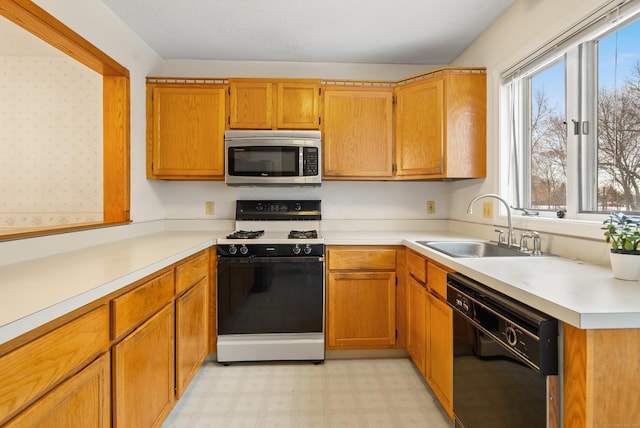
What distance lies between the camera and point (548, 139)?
192 cm

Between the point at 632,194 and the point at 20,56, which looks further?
the point at 20,56

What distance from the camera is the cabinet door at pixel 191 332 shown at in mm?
1765

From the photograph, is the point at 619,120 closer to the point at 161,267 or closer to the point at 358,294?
the point at 358,294

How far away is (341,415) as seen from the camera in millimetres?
1795

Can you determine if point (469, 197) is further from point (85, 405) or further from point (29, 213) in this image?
point (29, 213)

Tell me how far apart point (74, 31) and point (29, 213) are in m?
1.91

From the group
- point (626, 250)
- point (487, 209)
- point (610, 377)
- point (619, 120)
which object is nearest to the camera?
point (610, 377)

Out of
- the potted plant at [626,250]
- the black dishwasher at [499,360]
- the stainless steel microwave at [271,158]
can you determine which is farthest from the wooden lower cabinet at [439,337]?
the stainless steel microwave at [271,158]

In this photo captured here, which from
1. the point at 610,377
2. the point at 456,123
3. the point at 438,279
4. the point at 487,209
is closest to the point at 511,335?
the point at 610,377

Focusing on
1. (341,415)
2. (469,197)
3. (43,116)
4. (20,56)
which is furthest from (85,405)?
(20,56)

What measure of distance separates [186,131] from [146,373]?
70.1 inches

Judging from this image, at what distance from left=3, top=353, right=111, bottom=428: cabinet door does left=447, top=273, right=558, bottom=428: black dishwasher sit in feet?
4.25

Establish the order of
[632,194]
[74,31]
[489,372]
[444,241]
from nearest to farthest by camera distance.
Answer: [489,372] → [632,194] → [74,31] → [444,241]

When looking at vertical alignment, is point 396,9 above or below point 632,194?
above
